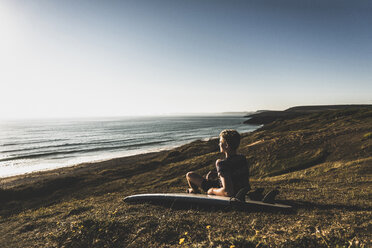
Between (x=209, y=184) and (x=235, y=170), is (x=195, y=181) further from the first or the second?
(x=235, y=170)

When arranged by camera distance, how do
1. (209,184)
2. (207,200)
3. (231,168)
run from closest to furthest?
(231,168)
(207,200)
(209,184)

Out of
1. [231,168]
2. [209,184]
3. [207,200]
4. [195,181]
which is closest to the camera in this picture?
[231,168]

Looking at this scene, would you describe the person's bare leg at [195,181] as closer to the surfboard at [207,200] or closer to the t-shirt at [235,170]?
the surfboard at [207,200]

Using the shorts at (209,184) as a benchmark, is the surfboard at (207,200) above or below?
below

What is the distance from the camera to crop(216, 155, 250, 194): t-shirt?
13.1ft

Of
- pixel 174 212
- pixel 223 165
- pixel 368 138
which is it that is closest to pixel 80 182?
pixel 174 212

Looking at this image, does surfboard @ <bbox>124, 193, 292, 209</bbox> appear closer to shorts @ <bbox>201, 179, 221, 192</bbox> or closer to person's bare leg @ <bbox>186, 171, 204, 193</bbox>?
shorts @ <bbox>201, 179, 221, 192</bbox>

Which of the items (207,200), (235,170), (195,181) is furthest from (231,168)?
(195,181)

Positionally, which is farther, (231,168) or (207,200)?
(207,200)

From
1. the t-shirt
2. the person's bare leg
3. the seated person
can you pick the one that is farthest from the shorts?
the t-shirt

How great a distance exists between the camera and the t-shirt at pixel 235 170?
158 inches

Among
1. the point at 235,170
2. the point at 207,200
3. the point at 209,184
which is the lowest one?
the point at 207,200

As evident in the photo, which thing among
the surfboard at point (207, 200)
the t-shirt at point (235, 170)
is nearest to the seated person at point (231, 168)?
the t-shirt at point (235, 170)

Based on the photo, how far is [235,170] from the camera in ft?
13.4
